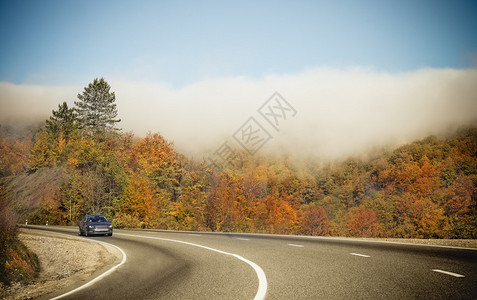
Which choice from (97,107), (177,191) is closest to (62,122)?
(97,107)

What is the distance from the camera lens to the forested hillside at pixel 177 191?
1804 inches

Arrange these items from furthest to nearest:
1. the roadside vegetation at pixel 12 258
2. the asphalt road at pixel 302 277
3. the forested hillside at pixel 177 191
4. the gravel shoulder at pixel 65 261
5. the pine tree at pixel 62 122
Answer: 1. the pine tree at pixel 62 122
2. the forested hillside at pixel 177 191
3. the roadside vegetation at pixel 12 258
4. the gravel shoulder at pixel 65 261
5. the asphalt road at pixel 302 277

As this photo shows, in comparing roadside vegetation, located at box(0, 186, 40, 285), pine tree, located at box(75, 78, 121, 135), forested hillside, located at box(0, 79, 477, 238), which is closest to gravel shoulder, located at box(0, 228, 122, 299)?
roadside vegetation, located at box(0, 186, 40, 285)

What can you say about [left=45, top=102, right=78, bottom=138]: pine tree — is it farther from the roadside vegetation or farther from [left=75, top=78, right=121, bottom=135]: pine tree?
the roadside vegetation

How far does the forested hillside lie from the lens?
45812 mm

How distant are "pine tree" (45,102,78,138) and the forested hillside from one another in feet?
1.03

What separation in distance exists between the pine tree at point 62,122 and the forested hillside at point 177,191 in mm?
315

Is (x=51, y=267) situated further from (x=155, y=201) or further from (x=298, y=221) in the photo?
(x=298, y=221)

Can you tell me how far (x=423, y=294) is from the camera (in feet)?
17.5

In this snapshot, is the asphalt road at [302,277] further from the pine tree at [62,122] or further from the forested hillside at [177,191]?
the pine tree at [62,122]

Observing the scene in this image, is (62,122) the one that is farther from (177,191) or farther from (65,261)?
(65,261)

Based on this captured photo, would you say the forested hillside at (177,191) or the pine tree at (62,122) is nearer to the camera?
the forested hillside at (177,191)

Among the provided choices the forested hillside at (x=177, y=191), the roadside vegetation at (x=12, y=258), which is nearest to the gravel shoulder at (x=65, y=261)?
the roadside vegetation at (x=12, y=258)

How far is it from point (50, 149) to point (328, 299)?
76.8 m
